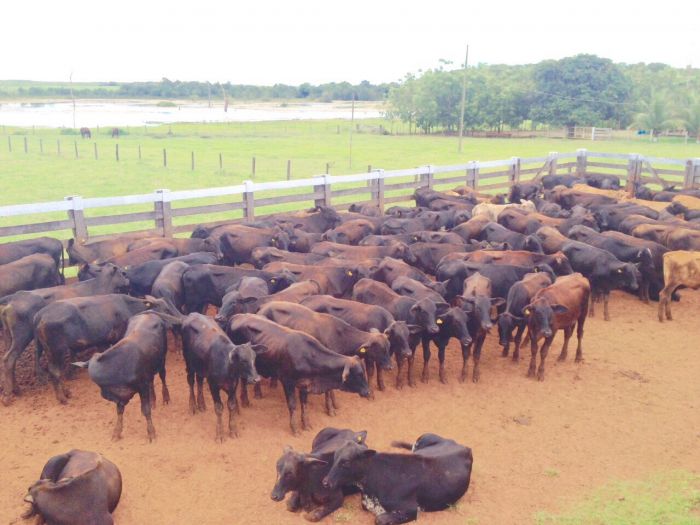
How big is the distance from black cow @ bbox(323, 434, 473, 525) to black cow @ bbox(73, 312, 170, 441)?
8.21 ft

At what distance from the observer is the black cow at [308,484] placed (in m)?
6.02

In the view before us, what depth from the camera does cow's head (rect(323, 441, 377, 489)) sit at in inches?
235

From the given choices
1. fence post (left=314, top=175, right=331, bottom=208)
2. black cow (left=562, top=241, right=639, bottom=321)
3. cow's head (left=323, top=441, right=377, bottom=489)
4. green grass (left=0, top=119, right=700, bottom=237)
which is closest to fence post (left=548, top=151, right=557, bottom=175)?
green grass (left=0, top=119, right=700, bottom=237)

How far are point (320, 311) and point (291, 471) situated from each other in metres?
3.25

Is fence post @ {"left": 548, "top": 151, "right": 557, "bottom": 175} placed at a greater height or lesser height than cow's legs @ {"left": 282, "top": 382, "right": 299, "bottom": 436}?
greater

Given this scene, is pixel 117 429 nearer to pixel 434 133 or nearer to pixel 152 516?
pixel 152 516

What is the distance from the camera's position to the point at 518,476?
6.73 meters

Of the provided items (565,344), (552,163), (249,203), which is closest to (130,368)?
(565,344)

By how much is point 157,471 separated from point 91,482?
1.07 meters

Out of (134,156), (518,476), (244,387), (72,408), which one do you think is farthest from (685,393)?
(134,156)

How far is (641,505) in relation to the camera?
20.3ft

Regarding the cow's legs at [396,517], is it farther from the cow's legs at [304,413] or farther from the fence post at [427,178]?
the fence post at [427,178]

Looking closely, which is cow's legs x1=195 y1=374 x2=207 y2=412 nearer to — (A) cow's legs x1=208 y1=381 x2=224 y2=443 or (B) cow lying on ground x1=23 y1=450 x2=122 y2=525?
(A) cow's legs x1=208 y1=381 x2=224 y2=443

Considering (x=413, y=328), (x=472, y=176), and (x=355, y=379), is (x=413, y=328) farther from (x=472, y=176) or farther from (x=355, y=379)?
(x=472, y=176)
